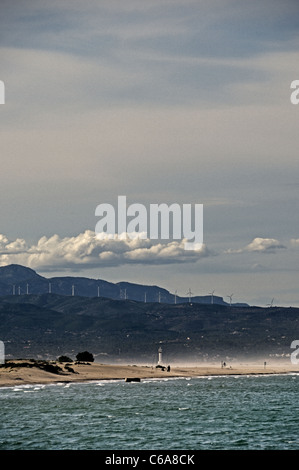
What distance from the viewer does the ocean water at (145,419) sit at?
82688 mm

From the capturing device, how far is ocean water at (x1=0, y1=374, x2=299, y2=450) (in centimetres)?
8269

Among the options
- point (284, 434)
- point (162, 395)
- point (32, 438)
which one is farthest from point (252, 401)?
point (32, 438)

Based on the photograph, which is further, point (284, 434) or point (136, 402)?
point (136, 402)

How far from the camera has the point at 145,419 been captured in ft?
347

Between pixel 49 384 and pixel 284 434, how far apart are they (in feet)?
319

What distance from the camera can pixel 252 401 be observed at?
462 ft

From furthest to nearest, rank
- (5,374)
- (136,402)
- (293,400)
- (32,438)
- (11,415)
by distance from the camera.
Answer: (5,374) < (293,400) < (136,402) < (11,415) < (32,438)
